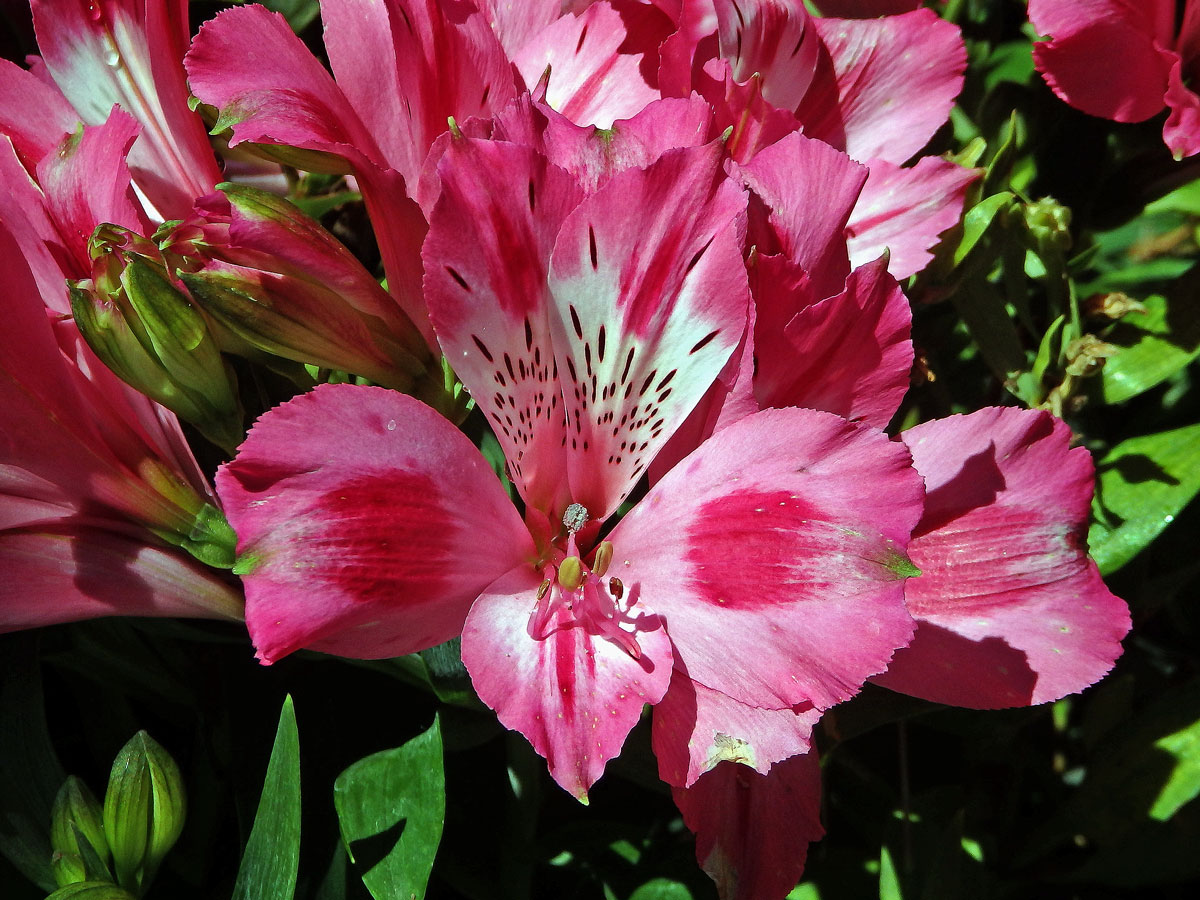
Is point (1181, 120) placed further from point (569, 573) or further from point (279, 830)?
point (279, 830)

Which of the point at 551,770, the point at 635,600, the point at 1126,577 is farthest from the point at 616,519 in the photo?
the point at 1126,577

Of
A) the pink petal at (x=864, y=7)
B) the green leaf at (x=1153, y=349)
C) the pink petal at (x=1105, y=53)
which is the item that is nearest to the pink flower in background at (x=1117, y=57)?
the pink petal at (x=1105, y=53)

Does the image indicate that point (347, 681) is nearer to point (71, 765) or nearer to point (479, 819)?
point (479, 819)

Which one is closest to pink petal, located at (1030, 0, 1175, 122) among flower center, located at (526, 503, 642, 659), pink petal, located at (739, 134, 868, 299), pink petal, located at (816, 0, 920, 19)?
pink petal, located at (816, 0, 920, 19)

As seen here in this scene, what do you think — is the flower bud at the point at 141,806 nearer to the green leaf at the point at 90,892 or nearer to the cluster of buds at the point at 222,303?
the green leaf at the point at 90,892

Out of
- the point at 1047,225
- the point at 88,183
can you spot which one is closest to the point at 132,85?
the point at 88,183

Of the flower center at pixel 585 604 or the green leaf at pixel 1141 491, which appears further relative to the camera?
the green leaf at pixel 1141 491
